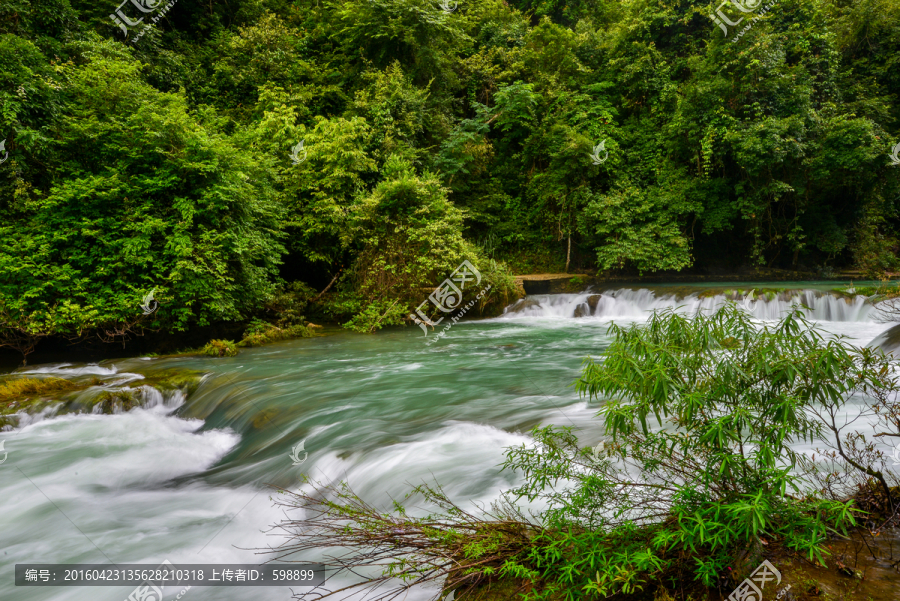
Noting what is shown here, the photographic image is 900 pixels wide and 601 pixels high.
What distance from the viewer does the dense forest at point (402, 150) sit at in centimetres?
873

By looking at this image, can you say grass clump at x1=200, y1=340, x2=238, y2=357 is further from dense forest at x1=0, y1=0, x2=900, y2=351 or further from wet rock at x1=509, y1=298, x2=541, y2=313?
wet rock at x1=509, y1=298, x2=541, y2=313

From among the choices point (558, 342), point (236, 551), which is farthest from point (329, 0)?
point (236, 551)

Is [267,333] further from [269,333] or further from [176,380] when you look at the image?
[176,380]

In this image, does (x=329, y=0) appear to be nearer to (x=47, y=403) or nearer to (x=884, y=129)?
(x=47, y=403)

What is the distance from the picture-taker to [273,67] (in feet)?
55.9

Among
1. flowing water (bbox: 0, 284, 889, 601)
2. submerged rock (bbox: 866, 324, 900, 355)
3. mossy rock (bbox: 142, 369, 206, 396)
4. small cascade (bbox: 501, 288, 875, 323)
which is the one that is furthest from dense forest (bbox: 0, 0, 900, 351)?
submerged rock (bbox: 866, 324, 900, 355)

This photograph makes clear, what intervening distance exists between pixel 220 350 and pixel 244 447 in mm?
4632

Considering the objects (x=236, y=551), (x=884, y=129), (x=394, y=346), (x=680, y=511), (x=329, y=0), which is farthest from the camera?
(x=329, y=0)

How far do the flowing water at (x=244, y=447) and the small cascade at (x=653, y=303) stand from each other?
3118 millimetres

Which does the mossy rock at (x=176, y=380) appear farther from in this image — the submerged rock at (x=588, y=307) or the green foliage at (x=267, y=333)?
the submerged rock at (x=588, y=307)

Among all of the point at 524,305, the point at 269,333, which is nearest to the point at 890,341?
the point at 524,305

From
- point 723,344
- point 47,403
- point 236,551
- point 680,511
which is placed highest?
point 723,344

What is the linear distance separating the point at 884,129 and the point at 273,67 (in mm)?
21301

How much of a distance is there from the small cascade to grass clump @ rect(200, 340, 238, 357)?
7.71m
